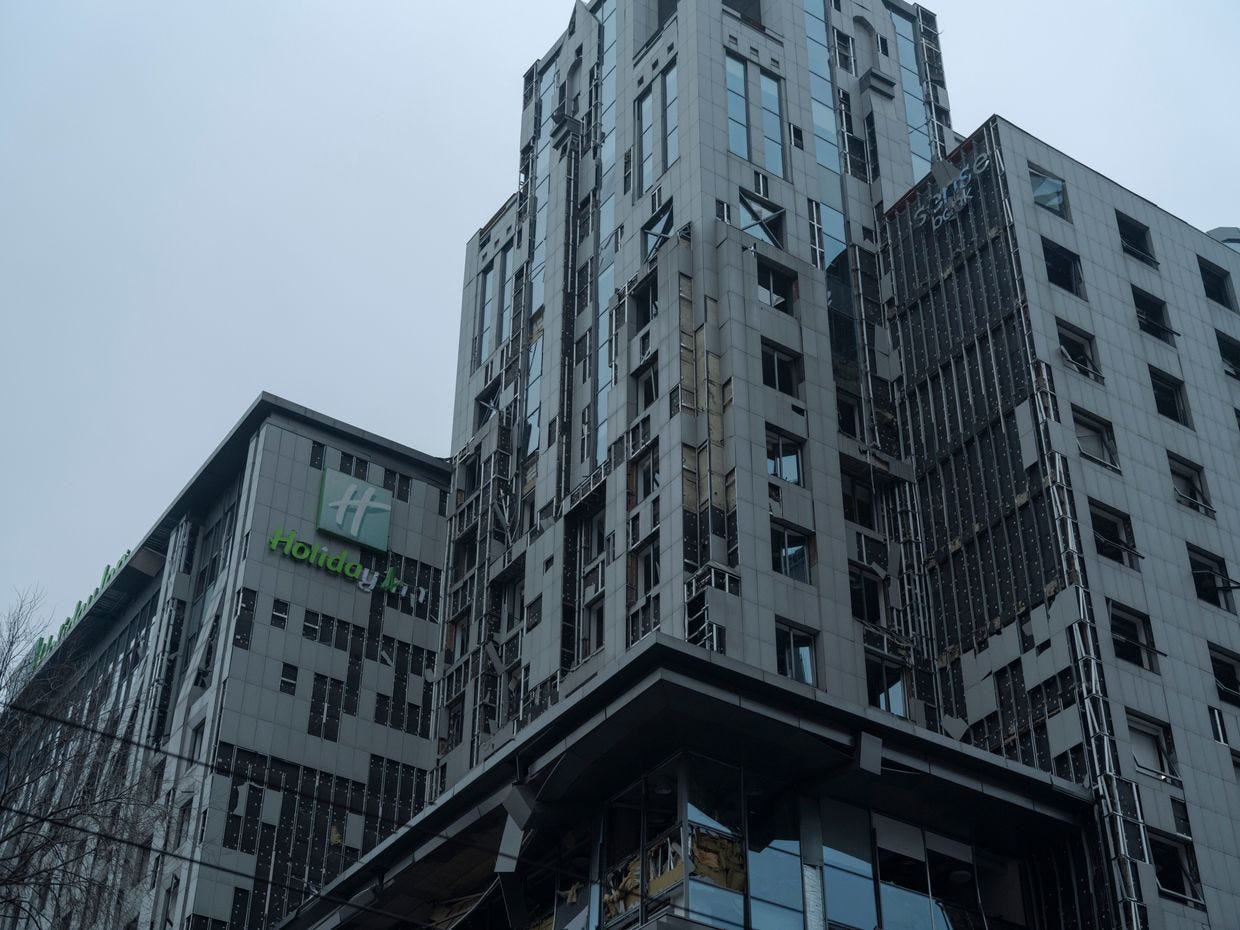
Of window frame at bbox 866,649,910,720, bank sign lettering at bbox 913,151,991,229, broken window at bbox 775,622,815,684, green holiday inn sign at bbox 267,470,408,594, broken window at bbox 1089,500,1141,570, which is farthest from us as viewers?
green holiday inn sign at bbox 267,470,408,594

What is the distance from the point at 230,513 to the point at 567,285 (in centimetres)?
2618

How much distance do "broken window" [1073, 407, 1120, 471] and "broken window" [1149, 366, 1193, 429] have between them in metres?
5.03

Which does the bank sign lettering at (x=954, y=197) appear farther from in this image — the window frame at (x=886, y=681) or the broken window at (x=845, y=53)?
the window frame at (x=886, y=681)

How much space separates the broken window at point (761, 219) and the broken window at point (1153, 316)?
1516 cm

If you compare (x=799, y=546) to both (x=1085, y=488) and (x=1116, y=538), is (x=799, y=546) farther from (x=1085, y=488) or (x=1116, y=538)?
(x=1116, y=538)

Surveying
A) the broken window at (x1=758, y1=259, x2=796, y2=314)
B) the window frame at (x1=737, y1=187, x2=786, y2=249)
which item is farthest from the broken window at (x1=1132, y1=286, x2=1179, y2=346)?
the window frame at (x1=737, y1=187, x2=786, y2=249)

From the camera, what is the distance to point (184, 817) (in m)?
79.4

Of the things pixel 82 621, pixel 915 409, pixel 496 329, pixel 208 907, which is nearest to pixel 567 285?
pixel 496 329

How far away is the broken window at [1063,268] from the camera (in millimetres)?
68875

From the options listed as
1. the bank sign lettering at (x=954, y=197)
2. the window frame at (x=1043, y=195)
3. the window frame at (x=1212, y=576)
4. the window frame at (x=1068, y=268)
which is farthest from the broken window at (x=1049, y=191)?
the window frame at (x=1212, y=576)

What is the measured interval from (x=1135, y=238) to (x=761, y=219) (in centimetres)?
1651

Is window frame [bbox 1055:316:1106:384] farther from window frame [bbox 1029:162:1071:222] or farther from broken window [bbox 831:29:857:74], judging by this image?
broken window [bbox 831:29:857:74]

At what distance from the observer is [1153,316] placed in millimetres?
71688

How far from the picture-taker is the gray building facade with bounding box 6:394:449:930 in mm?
78000
